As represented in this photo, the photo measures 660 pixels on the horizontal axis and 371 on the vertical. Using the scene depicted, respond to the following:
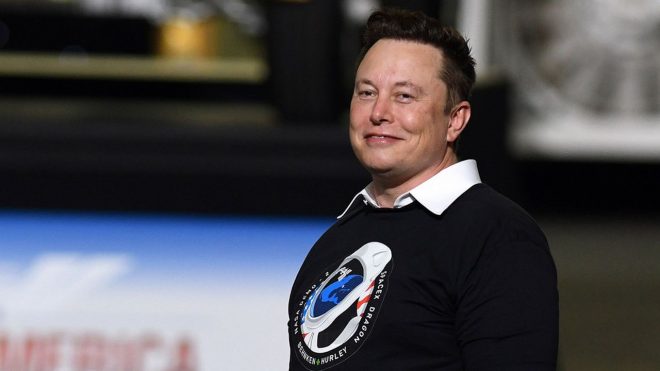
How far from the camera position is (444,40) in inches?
66.1

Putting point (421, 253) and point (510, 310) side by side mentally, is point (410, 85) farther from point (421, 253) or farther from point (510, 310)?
point (510, 310)

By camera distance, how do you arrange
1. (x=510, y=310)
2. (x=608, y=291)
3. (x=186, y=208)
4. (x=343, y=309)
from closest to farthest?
(x=510, y=310) < (x=343, y=309) < (x=186, y=208) < (x=608, y=291)

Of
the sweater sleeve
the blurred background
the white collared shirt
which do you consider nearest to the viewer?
the sweater sleeve

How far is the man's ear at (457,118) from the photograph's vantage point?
1707 millimetres

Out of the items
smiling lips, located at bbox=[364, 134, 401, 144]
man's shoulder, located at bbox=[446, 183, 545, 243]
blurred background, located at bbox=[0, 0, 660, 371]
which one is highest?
smiling lips, located at bbox=[364, 134, 401, 144]

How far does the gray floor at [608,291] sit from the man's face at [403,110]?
319 centimetres

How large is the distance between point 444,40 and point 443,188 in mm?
180

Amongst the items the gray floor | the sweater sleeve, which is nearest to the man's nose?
the sweater sleeve

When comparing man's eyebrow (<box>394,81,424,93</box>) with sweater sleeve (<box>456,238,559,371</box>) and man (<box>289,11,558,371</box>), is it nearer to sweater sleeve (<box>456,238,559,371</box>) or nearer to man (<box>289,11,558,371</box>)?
man (<box>289,11,558,371</box>)

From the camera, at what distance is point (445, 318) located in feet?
5.20

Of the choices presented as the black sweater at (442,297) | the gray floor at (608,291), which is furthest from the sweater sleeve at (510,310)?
the gray floor at (608,291)

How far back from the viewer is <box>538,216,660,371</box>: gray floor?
5.68 metres

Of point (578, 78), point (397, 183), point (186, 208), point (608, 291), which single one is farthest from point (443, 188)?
point (578, 78)

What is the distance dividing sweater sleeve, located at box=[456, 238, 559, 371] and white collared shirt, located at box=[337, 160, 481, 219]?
0.38ft
